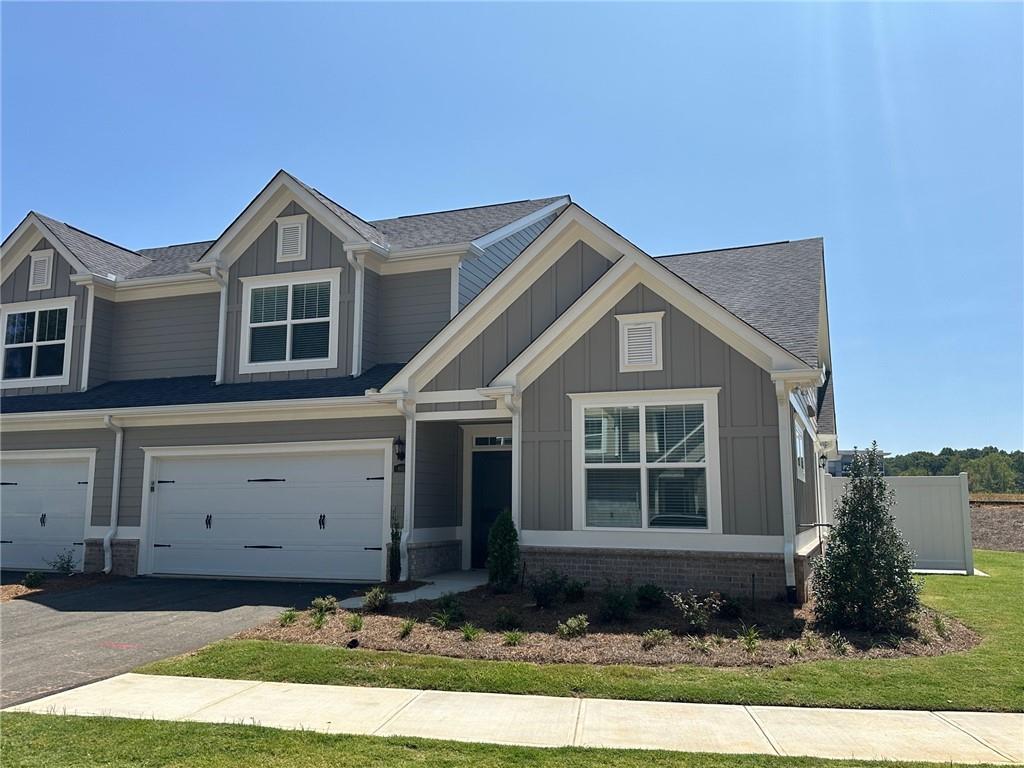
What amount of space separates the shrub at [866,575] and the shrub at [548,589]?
10.6 ft

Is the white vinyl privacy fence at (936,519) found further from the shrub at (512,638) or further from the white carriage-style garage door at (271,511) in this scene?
the shrub at (512,638)

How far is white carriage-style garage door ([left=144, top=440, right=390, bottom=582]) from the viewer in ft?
46.0

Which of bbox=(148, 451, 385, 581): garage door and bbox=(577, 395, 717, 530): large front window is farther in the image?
bbox=(148, 451, 385, 581): garage door

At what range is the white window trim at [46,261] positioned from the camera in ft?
58.1

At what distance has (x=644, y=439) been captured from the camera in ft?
37.4

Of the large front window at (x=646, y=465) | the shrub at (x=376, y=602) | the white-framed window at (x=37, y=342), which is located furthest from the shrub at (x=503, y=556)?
the white-framed window at (x=37, y=342)

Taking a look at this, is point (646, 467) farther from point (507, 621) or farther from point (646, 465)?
point (507, 621)

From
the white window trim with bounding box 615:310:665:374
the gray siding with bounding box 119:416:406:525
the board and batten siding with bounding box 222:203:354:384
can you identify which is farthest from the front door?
the white window trim with bounding box 615:310:665:374

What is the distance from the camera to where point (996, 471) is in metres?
59.4

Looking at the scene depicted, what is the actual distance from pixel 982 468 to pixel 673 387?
61417 mm

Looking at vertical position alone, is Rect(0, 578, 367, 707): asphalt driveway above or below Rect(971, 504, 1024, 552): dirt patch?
below

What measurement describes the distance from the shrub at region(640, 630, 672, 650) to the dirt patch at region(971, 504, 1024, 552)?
1797 cm

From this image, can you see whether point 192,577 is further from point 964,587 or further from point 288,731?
point 964,587

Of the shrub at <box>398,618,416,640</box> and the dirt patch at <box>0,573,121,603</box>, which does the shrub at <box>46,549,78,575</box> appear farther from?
the shrub at <box>398,618,416,640</box>
